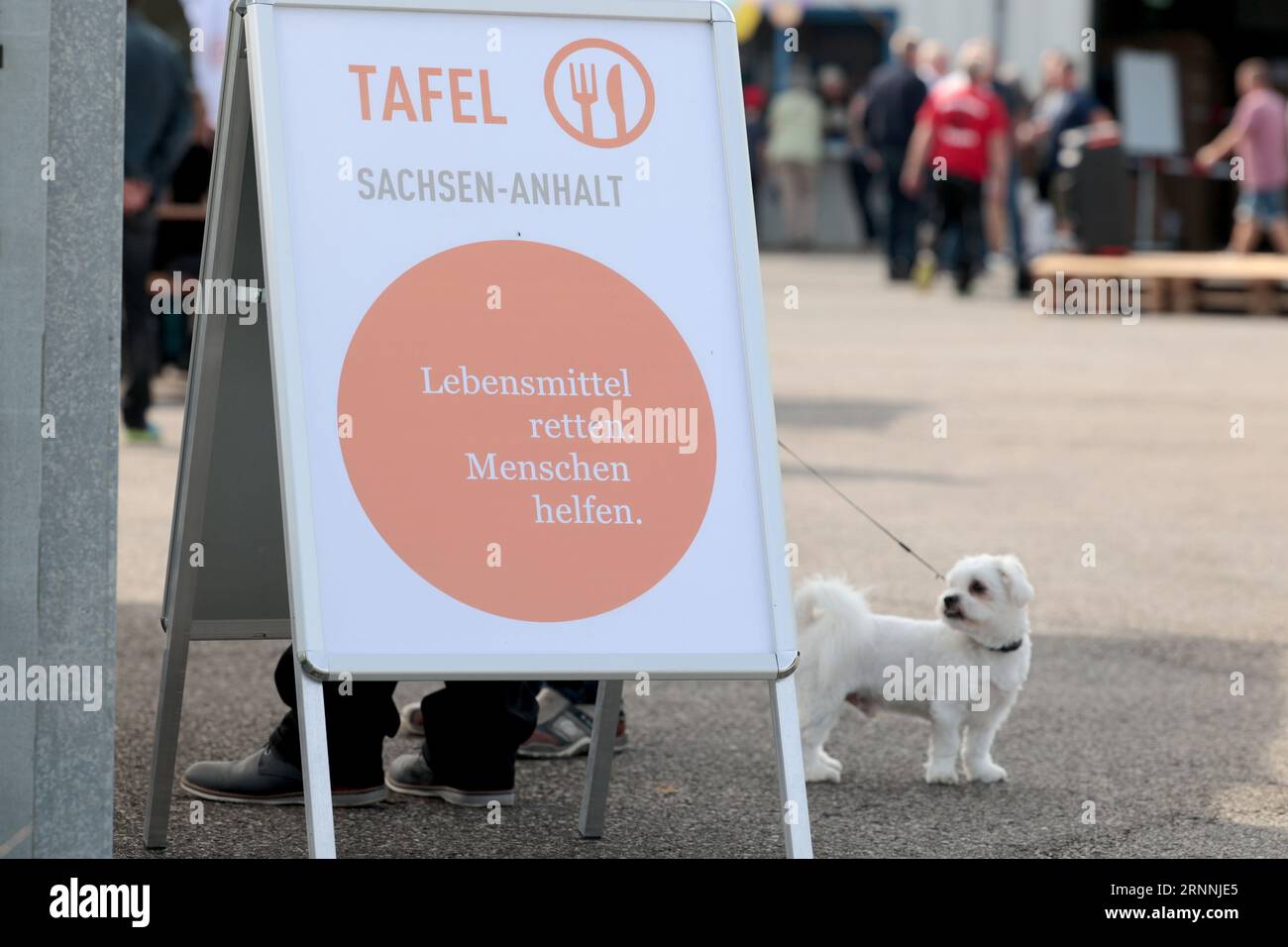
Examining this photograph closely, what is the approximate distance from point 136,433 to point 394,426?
698cm

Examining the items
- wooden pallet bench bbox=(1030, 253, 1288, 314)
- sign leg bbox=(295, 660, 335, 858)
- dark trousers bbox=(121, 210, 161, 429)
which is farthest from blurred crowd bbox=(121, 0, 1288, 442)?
sign leg bbox=(295, 660, 335, 858)

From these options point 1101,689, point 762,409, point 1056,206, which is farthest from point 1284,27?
point 762,409

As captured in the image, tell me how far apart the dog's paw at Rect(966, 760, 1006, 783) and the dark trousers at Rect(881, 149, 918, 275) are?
16124mm

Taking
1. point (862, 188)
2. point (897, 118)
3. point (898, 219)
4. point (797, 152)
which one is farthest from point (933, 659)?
point (862, 188)

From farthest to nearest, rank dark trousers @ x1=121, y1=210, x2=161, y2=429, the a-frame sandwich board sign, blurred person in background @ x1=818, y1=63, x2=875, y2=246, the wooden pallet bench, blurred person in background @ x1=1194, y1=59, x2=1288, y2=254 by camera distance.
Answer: blurred person in background @ x1=818, y1=63, x2=875, y2=246
blurred person in background @ x1=1194, y1=59, x2=1288, y2=254
the wooden pallet bench
dark trousers @ x1=121, y1=210, x2=161, y2=429
the a-frame sandwich board sign

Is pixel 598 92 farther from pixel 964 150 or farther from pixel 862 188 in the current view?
pixel 862 188

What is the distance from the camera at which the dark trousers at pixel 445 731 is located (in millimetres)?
4543

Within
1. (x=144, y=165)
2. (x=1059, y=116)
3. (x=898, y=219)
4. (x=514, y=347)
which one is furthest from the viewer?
(x=898, y=219)

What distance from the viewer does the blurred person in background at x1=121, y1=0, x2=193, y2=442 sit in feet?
32.9

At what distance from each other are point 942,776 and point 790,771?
1405 millimetres

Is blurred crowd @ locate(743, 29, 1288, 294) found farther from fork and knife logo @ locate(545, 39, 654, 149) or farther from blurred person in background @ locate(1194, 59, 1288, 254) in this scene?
fork and knife logo @ locate(545, 39, 654, 149)

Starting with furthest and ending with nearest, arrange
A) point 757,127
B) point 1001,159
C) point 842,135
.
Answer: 1. point 842,135
2. point 757,127
3. point 1001,159

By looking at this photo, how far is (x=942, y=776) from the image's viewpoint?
493 centimetres
